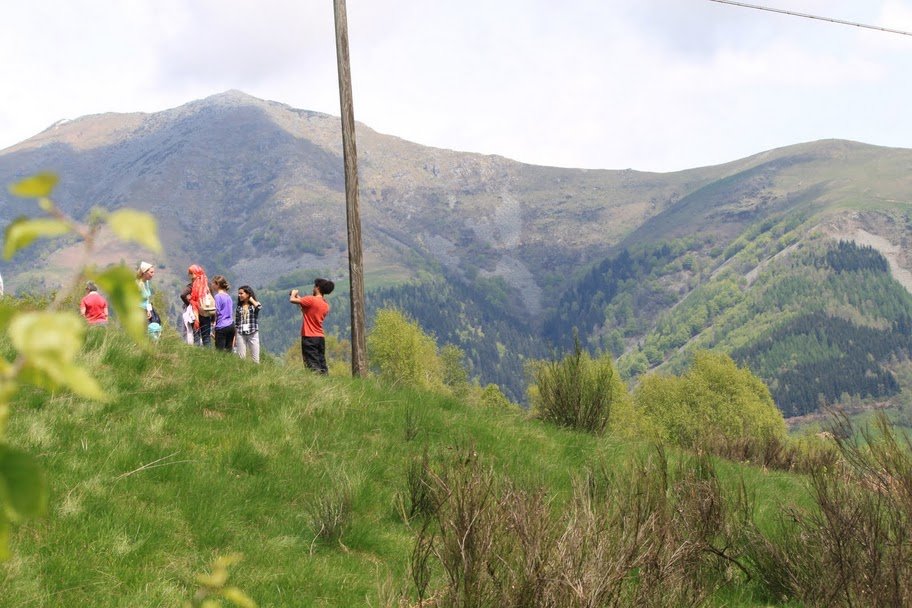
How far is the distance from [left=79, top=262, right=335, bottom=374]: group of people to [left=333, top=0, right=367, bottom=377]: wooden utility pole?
559mm

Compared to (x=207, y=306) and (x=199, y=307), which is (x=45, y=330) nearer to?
(x=207, y=306)

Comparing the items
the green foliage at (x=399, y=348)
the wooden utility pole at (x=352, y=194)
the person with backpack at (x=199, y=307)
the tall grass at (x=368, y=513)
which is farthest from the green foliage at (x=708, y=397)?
the tall grass at (x=368, y=513)

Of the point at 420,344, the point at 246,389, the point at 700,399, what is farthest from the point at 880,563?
the point at 420,344

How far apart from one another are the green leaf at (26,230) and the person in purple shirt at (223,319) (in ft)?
46.9

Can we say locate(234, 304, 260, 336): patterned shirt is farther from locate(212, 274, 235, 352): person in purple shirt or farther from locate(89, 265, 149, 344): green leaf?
locate(89, 265, 149, 344): green leaf

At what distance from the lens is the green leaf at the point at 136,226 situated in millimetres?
722

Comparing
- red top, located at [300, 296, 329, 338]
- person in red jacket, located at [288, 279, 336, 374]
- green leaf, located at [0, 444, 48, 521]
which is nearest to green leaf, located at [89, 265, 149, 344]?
green leaf, located at [0, 444, 48, 521]

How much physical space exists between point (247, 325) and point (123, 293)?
14.0m

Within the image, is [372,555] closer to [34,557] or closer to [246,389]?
[34,557]

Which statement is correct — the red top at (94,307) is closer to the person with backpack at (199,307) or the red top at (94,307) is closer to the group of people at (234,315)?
the group of people at (234,315)

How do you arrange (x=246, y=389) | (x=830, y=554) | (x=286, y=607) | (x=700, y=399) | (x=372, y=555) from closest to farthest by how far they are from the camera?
(x=286, y=607), (x=830, y=554), (x=372, y=555), (x=246, y=389), (x=700, y=399)

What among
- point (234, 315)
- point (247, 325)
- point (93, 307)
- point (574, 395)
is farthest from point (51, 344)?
point (234, 315)

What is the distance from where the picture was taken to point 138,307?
780mm

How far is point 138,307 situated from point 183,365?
9869 mm
